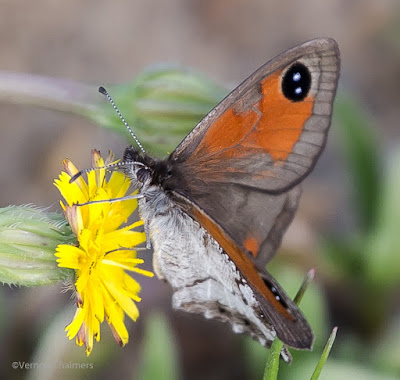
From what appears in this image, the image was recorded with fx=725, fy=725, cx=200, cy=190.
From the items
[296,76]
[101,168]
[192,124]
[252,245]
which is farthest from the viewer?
[192,124]

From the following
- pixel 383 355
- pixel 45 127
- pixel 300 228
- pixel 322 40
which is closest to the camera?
pixel 322 40

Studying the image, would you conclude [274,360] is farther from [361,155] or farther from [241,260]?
[361,155]

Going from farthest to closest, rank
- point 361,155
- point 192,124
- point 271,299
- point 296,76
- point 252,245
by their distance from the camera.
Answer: point 361,155 < point 192,124 < point 252,245 < point 296,76 < point 271,299

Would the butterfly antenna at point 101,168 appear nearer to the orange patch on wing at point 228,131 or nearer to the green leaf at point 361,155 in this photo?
the orange patch on wing at point 228,131

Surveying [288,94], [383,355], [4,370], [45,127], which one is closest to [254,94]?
[288,94]

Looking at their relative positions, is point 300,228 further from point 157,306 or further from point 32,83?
point 32,83

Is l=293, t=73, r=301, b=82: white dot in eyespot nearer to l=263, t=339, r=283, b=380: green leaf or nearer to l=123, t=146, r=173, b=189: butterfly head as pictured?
l=123, t=146, r=173, b=189: butterfly head

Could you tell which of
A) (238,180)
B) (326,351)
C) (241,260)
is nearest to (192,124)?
(238,180)
